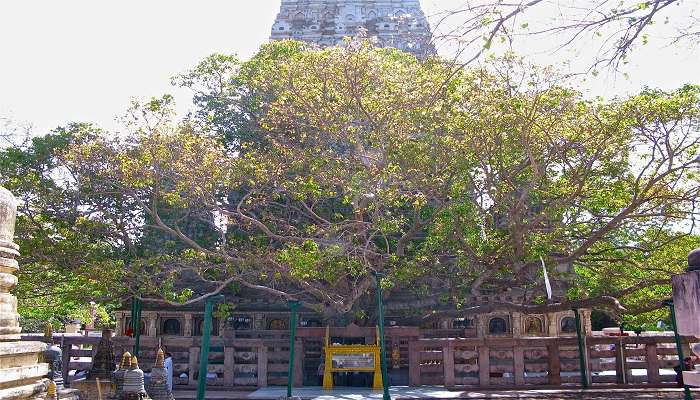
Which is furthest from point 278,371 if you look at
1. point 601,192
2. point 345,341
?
point 601,192

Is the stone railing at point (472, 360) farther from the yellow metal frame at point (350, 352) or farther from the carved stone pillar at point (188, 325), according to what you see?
the carved stone pillar at point (188, 325)

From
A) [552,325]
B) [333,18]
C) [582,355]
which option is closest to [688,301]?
[582,355]

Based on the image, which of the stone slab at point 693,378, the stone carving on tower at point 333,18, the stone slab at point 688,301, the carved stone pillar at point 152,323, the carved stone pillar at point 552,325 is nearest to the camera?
the stone slab at point 688,301

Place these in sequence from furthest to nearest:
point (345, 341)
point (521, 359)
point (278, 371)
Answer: point (345, 341)
point (278, 371)
point (521, 359)

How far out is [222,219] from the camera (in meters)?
17.0

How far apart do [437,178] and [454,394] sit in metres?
4.49

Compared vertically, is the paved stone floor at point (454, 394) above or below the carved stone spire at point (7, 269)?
below

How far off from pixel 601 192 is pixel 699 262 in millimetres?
7655

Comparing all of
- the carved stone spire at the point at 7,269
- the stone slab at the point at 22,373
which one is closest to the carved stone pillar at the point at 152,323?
the stone slab at the point at 22,373

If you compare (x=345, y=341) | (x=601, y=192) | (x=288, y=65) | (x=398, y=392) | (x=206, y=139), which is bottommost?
(x=398, y=392)

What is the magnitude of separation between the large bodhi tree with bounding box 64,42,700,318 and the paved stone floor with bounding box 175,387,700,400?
6.56 ft

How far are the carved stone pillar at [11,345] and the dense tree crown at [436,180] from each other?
693 cm

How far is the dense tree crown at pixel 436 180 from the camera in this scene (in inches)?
516

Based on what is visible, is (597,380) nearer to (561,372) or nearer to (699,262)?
(561,372)
